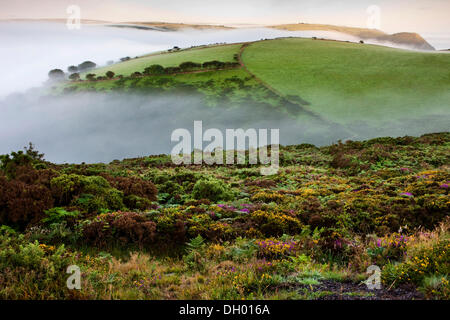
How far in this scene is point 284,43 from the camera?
92.7 metres

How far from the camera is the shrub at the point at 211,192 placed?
16469 mm

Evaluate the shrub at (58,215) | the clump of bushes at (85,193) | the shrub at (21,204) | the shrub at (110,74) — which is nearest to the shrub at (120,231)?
the shrub at (58,215)

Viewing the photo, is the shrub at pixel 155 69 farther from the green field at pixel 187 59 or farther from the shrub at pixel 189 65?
the shrub at pixel 189 65

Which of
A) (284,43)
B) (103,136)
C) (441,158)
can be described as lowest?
(103,136)

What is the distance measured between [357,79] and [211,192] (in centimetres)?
5909

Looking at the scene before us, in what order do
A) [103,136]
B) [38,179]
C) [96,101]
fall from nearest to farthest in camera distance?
[38,179] → [103,136] → [96,101]

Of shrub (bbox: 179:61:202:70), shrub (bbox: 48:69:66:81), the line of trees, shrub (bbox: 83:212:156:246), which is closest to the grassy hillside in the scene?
the line of trees

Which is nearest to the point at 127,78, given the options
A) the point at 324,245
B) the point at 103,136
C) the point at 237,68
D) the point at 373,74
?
the point at 103,136

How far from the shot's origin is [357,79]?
64.8 metres

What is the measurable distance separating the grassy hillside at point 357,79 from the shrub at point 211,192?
41972 millimetres

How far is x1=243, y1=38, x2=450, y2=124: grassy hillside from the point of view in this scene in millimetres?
53875
